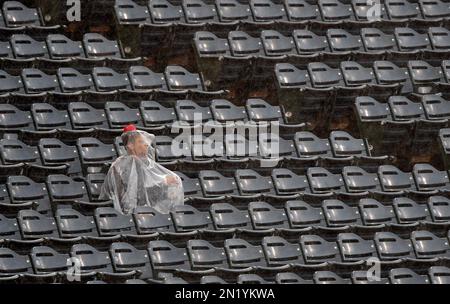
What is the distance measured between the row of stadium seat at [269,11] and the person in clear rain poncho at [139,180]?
2.31m

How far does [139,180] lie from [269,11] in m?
3.23

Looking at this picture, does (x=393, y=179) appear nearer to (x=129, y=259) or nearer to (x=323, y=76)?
(x=323, y=76)

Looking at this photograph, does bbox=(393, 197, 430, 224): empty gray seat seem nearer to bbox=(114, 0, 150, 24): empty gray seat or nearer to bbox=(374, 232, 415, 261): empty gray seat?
bbox=(374, 232, 415, 261): empty gray seat

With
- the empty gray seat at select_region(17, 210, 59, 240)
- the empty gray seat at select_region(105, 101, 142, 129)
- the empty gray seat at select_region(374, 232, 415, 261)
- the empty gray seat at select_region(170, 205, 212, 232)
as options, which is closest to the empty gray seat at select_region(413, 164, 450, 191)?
the empty gray seat at select_region(374, 232, 415, 261)

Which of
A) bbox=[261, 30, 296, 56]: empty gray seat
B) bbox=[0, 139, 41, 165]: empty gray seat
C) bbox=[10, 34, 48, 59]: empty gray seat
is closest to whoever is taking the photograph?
bbox=[0, 139, 41, 165]: empty gray seat

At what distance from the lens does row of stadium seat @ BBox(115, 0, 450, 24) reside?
53.3 ft

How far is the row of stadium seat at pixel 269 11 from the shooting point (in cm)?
1625

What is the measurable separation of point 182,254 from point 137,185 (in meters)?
0.67

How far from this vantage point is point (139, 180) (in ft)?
46.2

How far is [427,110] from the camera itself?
627 inches

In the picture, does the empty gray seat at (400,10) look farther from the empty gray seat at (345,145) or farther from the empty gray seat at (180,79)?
the empty gray seat at (180,79)

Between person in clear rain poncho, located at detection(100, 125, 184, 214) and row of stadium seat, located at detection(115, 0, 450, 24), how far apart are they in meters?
2.31

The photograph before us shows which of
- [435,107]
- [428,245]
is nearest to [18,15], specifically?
[435,107]

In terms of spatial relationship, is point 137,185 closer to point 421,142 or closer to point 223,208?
point 223,208
